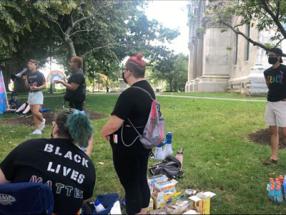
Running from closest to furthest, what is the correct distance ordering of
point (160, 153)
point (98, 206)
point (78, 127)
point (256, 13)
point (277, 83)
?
point (78, 127)
point (98, 206)
point (160, 153)
point (277, 83)
point (256, 13)

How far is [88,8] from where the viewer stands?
52.9ft

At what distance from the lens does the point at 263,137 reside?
9898 mm

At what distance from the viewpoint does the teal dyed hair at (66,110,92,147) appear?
3834mm

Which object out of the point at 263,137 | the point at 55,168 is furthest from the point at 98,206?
the point at 263,137

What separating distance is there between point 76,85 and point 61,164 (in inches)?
185

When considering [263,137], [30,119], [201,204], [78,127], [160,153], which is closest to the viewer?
[78,127]

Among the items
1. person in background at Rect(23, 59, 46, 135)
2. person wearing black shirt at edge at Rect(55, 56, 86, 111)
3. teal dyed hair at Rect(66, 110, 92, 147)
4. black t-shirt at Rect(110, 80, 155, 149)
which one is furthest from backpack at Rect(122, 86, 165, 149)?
person in background at Rect(23, 59, 46, 135)

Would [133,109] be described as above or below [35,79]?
A: below

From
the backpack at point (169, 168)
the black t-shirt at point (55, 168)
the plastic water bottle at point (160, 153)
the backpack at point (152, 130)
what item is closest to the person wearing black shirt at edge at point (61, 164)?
the black t-shirt at point (55, 168)

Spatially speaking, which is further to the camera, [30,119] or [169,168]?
[30,119]

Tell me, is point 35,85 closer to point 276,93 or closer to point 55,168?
point 276,93

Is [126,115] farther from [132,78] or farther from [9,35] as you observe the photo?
[9,35]

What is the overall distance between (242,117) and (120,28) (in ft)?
28.5

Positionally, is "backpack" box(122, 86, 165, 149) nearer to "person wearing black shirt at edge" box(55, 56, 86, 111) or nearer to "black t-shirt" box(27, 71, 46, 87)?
"person wearing black shirt at edge" box(55, 56, 86, 111)
